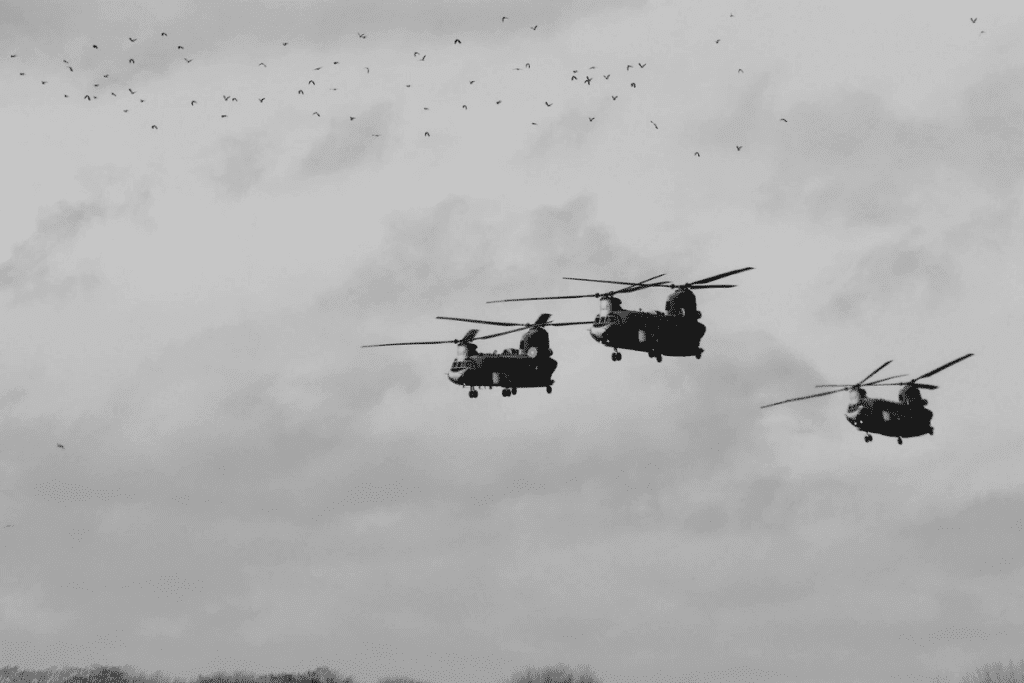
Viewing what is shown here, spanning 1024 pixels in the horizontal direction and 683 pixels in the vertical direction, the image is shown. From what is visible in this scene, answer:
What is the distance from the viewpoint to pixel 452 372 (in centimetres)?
12106

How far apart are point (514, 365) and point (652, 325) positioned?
15037mm

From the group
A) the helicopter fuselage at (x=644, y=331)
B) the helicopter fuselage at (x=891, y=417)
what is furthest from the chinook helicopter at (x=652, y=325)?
the helicopter fuselage at (x=891, y=417)

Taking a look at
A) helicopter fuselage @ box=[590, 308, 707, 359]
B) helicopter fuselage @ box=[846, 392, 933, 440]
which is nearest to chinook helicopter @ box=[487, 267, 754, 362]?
helicopter fuselage @ box=[590, 308, 707, 359]

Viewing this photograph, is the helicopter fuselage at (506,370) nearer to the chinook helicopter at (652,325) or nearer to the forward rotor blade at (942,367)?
the chinook helicopter at (652,325)

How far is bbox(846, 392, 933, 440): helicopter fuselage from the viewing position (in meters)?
125

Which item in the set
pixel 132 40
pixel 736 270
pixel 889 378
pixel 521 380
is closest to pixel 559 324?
pixel 521 380

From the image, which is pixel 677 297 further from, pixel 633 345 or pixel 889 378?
pixel 889 378

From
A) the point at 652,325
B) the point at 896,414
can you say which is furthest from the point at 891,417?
the point at 652,325

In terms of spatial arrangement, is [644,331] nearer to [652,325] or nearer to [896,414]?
[652,325]

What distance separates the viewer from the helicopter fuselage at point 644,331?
109 m

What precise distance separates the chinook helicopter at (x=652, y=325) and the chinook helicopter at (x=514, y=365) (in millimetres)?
8264

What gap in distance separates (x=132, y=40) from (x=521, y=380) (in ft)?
148

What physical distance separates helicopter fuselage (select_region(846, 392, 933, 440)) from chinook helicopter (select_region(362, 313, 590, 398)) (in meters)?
32.4

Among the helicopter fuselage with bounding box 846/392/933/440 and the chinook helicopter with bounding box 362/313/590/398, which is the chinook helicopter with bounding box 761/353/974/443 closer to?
the helicopter fuselage with bounding box 846/392/933/440
